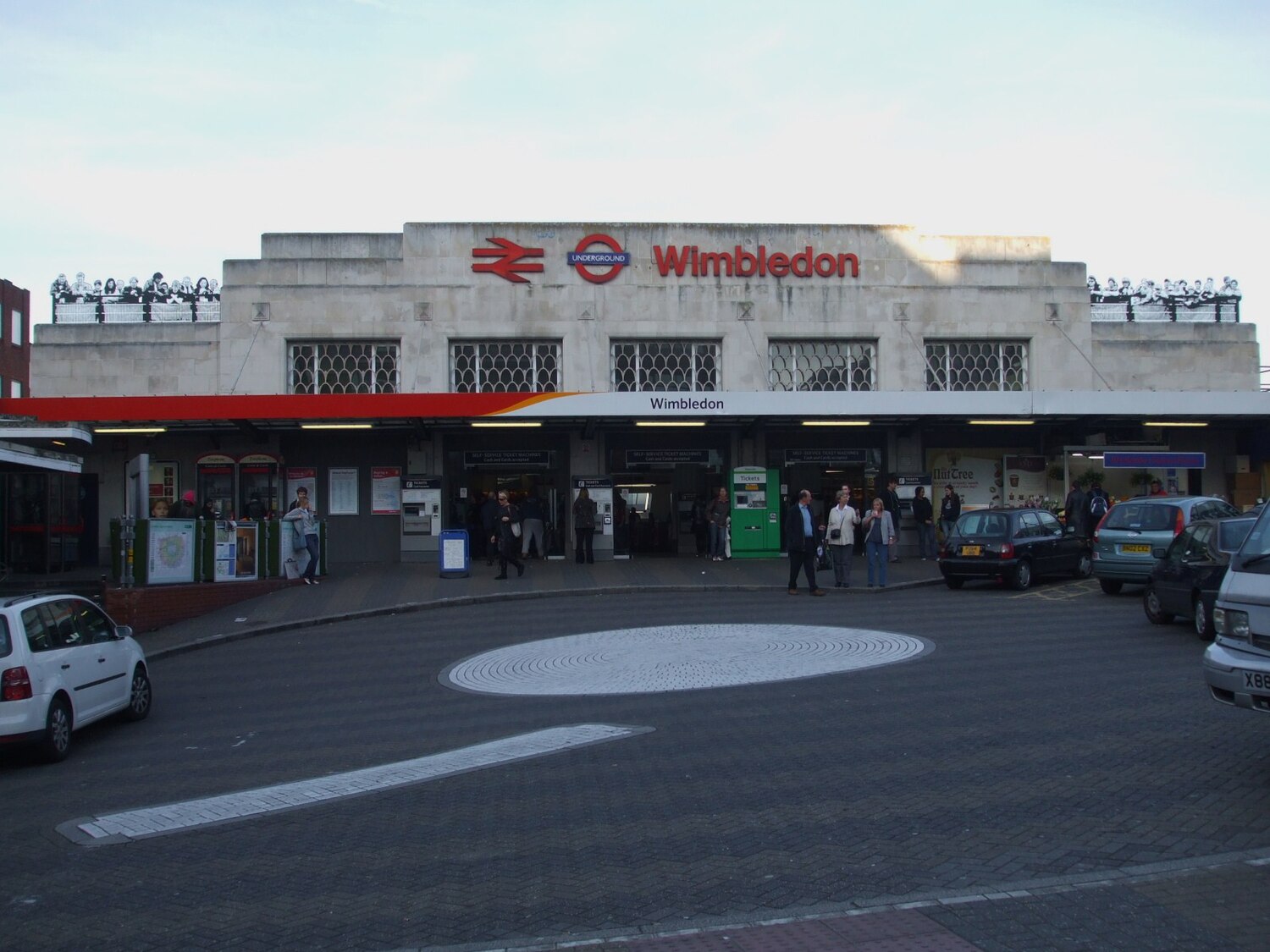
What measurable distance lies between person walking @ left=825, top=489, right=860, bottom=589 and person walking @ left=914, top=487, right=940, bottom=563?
15.5ft

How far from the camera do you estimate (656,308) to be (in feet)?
88.4

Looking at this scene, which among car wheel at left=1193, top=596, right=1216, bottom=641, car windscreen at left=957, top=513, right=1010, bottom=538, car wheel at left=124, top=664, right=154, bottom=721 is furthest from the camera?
car windscreen at left=957, top=513, right=1010, bottom=538

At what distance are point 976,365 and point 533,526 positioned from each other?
455 inches

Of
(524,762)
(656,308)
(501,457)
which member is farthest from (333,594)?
(524,762)

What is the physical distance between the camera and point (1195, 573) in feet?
46.1

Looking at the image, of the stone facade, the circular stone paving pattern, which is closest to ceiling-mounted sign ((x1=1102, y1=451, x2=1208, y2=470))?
the stone facade

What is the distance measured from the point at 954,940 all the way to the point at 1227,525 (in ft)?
35.4

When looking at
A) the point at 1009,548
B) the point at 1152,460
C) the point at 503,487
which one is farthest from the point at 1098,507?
the point at 503,487

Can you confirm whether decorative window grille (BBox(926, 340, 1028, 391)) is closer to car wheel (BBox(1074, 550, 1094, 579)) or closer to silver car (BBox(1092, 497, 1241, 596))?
car wheel (BBox(1074, 550, 1094, 579))

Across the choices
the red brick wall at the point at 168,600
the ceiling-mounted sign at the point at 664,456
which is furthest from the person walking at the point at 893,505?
the red brick wall at the point at 168,600

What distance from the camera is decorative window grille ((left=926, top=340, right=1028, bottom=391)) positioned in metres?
27.8

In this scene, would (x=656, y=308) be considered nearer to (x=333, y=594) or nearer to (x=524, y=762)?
(x=333, y=594)

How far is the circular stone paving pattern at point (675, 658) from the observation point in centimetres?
1250

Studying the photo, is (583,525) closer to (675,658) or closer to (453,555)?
(453,555)
